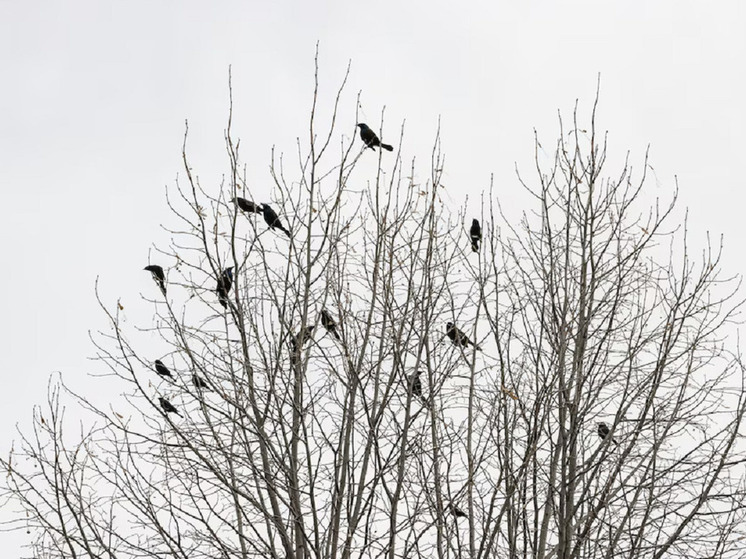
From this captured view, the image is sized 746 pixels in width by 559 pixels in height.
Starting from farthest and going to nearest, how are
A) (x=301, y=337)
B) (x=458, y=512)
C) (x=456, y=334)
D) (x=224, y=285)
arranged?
(x=456, y=334) → (x=458, y=512) → (x=224, y=285) → (x=301, y=337)

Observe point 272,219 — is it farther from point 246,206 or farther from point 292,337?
point 292,337

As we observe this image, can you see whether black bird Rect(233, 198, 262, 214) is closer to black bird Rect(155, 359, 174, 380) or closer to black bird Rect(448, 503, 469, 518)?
black bird Rect(155, 359, 174, 380)

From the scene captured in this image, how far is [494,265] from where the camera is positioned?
617 cm

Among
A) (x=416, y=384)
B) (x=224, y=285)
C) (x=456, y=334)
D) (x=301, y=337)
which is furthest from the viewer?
(x=456, y=334)

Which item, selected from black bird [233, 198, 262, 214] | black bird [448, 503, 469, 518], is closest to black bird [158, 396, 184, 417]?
black bird [233, 198, 262, 214]

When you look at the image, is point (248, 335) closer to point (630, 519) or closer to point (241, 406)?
point (241, 406)

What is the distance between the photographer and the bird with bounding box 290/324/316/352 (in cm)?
536

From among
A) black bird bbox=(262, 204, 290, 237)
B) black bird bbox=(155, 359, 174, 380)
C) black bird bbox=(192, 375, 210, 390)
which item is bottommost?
black bird bbox=(192, 375, 210, 390)

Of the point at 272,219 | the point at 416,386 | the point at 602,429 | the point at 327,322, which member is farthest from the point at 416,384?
the point at 272,219

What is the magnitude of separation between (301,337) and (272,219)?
1318 mm

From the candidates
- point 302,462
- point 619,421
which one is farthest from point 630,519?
point 302,462

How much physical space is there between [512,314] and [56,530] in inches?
123

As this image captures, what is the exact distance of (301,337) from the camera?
5.38 metres

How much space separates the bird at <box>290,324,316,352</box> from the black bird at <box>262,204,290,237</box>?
622mm
